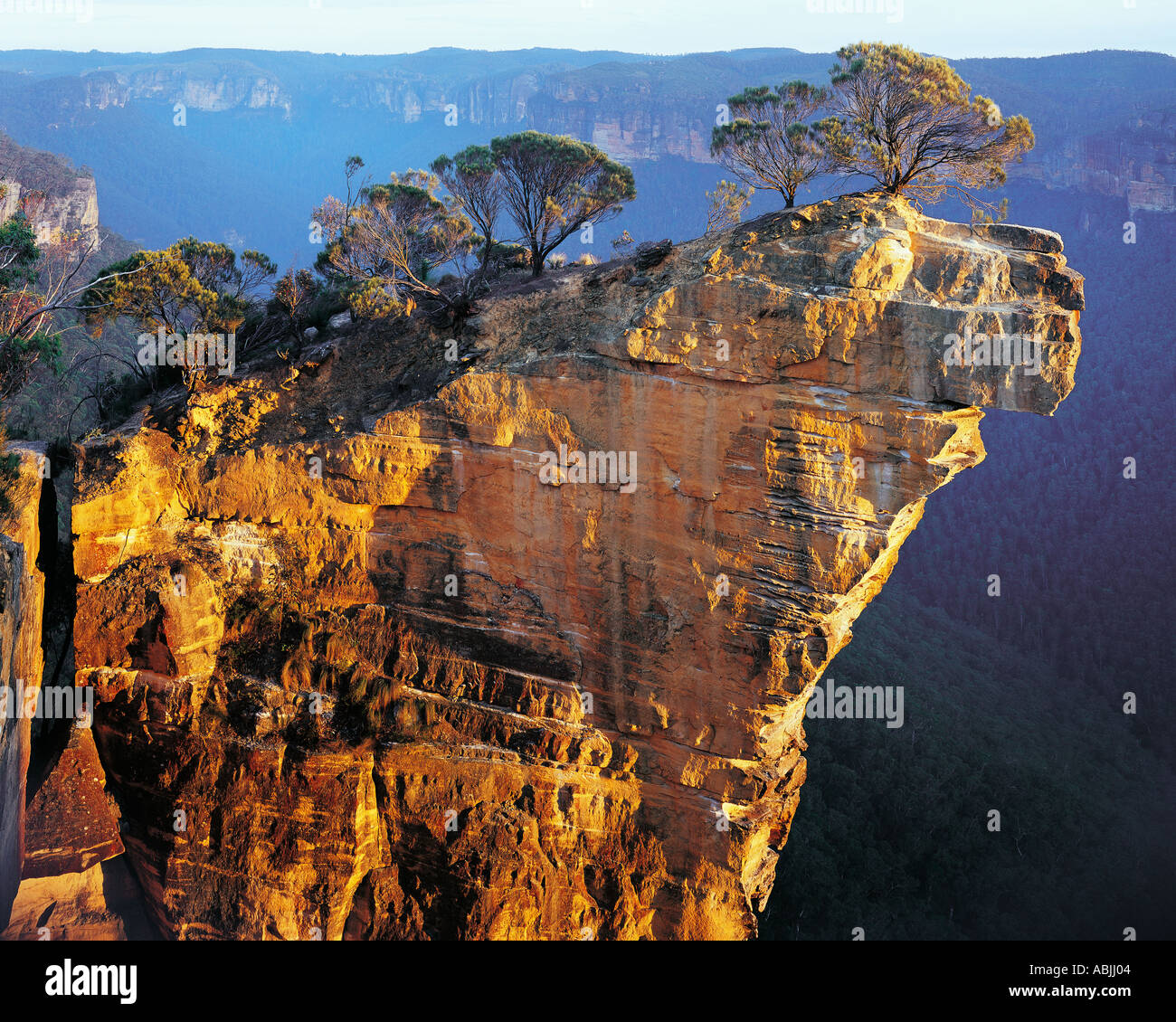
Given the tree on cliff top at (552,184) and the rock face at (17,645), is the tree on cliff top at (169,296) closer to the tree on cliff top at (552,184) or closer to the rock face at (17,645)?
the rock face at (17,645)

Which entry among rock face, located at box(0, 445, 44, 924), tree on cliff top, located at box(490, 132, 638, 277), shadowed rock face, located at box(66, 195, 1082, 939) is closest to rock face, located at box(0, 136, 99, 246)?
rock face, located at box(0, 445, 44, 924)

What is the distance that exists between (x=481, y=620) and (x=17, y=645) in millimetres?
7706

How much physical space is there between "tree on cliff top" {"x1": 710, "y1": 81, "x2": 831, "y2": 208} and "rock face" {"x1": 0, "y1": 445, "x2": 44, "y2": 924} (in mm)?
15201

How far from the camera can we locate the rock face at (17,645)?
45.5ft

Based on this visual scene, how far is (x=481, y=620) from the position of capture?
16844 millimetres

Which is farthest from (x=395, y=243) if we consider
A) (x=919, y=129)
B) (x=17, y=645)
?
(x=919, y=129)

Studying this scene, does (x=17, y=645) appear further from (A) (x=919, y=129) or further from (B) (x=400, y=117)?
(B) (x=400, y=117)

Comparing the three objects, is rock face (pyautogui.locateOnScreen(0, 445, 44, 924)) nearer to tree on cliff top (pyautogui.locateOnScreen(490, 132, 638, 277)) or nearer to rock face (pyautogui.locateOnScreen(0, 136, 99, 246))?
tree on cliff top (pyautogui.locateOnScreen(490, 132, 638, 277))

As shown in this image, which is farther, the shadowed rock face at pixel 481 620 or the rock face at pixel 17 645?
the shadowed rock face at pixel 481 620

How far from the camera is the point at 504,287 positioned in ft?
60.4

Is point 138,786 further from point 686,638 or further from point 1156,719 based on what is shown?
point 1156,719

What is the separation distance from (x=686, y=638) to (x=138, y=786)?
1102 centimetres

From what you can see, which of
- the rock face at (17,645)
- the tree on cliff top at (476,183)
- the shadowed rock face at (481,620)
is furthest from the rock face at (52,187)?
the shadowed rock face at (481,620)

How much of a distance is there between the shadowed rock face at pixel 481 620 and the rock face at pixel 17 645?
1.07 metres
